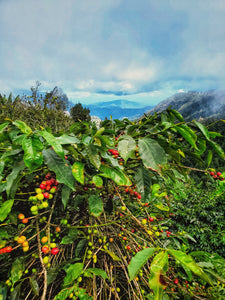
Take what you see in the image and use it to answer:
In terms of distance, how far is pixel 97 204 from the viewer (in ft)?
2.31

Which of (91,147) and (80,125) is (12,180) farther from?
(80,125)

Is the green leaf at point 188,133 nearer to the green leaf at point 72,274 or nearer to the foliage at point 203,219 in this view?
the green leaf at point 72,274

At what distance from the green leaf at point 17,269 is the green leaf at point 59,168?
→ 506mm

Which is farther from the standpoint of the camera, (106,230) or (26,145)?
(106,230)

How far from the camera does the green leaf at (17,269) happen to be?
0.70 m

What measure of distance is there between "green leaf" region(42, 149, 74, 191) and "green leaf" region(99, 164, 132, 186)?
0.13 m

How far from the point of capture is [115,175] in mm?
624

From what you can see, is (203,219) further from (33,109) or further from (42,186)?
(33,109)

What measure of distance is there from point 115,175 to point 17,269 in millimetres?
638

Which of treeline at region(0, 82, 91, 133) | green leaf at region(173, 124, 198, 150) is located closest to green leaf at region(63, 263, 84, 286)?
green leaf at region(173, 124, 198, 150)

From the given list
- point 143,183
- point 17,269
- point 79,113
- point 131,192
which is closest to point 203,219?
point 131,192

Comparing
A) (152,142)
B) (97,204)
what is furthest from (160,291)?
(152,142)

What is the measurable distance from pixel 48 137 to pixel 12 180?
0.22 metres

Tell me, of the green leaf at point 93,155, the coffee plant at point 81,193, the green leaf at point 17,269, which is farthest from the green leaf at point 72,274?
the green leaf at point 93,155
